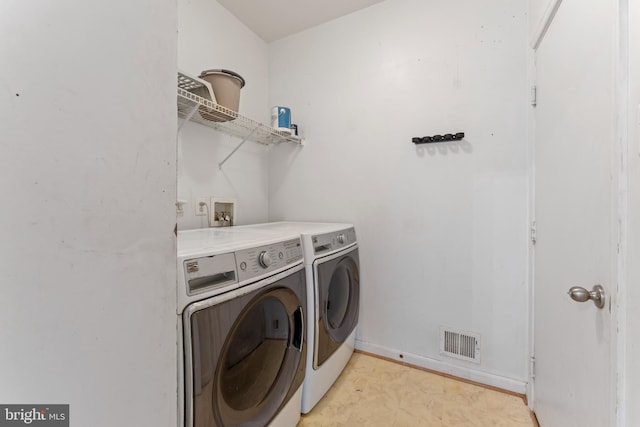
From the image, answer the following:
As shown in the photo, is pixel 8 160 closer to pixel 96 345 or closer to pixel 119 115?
pixel 119 115

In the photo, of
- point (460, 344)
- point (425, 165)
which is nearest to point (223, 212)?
point (425, 165)

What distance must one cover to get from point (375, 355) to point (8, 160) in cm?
208

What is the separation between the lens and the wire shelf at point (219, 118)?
141 centimetres

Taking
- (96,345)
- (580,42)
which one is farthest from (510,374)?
(96,345)

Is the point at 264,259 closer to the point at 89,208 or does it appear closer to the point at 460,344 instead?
the point at 89,208

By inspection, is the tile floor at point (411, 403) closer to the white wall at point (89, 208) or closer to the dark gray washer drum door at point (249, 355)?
the dark gray washer drum door at point (249, 355)

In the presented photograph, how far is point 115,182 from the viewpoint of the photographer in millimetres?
499

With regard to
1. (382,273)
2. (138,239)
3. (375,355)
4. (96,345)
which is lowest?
(375,355)

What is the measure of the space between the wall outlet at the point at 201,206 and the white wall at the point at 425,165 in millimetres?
724

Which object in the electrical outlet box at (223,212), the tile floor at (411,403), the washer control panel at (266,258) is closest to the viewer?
the washer control panel at (266,258)

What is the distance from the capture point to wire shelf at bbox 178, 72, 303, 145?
55.5 inches
